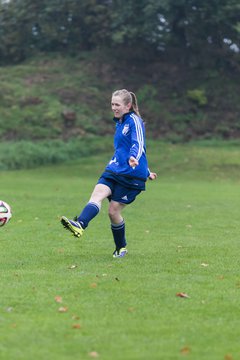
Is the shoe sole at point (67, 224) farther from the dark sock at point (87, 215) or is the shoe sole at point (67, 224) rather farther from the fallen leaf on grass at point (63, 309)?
the fallen leaf on grass at point (63, 309)

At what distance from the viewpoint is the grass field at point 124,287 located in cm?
571

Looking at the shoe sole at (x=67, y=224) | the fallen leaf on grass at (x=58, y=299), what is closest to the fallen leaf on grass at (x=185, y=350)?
the fallen leaf on grass at (x=58, y=299)

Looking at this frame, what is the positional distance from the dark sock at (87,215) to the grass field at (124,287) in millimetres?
566

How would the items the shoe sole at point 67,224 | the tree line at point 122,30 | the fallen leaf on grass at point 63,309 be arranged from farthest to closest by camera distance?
the tree line at point 122,30 < the shoe sole at point 67,224 < the fallen leaf on grass at point 63,309

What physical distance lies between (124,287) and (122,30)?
110 ft

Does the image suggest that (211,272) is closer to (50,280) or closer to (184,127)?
(50,280)

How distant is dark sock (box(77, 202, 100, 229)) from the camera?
359 inches

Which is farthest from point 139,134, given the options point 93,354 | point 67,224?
point 93,354

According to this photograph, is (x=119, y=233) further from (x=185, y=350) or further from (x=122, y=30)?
(x=122, y=30)

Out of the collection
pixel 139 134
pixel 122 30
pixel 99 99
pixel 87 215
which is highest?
pixel 139 134

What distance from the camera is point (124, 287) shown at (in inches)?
303

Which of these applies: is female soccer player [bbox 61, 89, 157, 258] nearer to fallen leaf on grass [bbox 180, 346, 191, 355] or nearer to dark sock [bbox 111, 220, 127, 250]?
dark sock [bbox 111, 220, 127, 250]

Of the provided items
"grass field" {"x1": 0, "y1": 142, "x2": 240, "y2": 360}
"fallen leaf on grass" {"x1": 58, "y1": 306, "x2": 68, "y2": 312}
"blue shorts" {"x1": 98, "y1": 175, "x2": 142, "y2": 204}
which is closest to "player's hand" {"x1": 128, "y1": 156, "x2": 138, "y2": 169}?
"blue shorts" {"x1": 98, "y1": 175, "x2": 142, "y2": 204}

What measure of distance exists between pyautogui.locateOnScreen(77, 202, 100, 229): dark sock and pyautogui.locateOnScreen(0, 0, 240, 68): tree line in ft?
98.3
